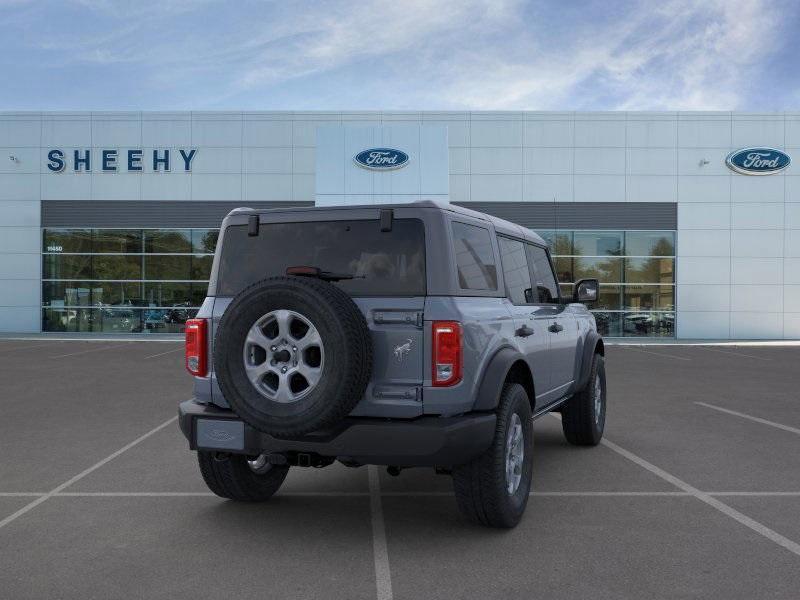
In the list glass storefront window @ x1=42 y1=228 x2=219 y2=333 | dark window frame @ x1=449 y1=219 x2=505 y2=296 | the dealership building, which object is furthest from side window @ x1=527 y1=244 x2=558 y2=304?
glass storefront window @ x1=42 y1=228 x2=219 y2=333

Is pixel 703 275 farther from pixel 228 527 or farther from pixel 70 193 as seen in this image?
pixel 228 527

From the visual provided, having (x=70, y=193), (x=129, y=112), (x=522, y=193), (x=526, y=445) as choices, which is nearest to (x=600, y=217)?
(x=522, y=193)

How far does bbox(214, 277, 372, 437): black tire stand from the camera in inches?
152

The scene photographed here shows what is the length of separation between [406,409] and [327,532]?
1.05m

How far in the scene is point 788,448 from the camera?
717cm

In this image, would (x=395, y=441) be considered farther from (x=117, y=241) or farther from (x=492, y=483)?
(x=117, y=241)

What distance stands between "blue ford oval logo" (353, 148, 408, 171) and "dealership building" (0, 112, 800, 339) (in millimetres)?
89

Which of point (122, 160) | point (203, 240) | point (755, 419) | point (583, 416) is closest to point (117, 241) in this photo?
point (122, 160)

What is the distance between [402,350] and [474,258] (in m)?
0.91

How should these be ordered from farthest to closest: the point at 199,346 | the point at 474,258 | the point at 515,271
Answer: the point at 515,271 < the point at 474,258 < the point at 199,346

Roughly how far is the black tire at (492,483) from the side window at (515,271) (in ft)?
2.85

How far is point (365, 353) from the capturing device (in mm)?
3980

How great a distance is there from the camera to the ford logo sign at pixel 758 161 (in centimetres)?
2828

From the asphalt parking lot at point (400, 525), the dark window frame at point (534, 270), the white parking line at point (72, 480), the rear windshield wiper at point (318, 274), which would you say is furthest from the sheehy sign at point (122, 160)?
the rear windshield wiper at point (318, 274)
